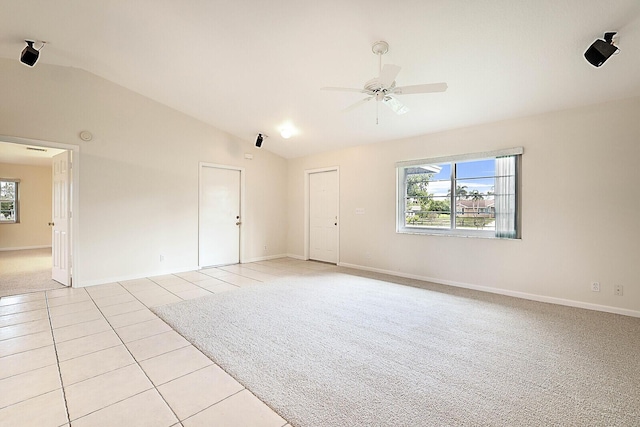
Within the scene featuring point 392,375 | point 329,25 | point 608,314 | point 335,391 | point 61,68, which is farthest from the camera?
point 61,68

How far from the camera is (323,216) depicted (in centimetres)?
654

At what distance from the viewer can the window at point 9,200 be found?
7820 millimetres

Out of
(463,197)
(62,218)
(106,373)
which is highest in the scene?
(463,197)

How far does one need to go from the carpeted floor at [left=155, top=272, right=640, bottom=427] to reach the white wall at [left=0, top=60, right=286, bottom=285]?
1920mm

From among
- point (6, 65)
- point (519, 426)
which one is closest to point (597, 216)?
point (519, 426)

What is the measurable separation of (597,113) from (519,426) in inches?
147

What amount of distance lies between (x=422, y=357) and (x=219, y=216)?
4.82 meters

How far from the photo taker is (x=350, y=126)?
4.94 meters

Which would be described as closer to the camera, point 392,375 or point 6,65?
point 392,375

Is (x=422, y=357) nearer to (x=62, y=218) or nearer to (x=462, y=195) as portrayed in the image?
(x=462, y=195)

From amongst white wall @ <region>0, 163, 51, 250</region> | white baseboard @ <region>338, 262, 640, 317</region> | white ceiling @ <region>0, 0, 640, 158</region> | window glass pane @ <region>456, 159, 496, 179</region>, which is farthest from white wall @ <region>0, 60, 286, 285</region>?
white wall @ <region>0, 163, 51, 250</region>

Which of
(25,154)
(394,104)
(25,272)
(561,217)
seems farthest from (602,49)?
(25,154)

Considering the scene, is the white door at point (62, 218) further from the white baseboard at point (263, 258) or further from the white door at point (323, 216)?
the white door at point (323, 216)

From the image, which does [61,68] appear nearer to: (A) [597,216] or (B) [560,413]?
(B) [560,413]
